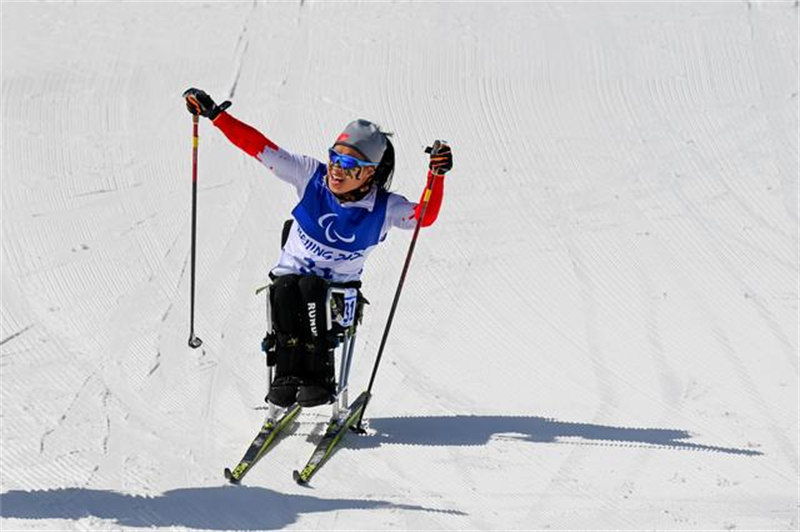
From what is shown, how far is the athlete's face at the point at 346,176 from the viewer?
276 inches

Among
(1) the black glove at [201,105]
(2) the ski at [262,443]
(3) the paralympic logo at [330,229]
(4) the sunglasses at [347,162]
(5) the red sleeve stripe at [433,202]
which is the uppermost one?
(1) the black glove at [201,105]

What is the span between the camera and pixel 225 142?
465 inches

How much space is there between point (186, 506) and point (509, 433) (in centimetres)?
197

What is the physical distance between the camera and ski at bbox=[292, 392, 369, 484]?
22.4 feet

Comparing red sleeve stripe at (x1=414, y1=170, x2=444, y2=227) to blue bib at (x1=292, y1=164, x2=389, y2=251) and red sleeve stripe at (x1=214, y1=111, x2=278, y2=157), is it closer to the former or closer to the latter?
blue bib at (x1=292, y1=164, x2=389, y2=251)

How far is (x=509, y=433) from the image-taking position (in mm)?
7539

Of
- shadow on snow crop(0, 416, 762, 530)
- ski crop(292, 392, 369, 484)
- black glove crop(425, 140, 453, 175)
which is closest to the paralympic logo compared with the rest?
black glove crop(425, 140, 453, 175)

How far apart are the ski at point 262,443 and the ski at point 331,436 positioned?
0.79ft

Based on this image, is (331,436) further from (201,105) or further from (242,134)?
(201,105)

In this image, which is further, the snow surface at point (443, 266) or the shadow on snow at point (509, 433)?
the shadow on snow at point (509, 433)

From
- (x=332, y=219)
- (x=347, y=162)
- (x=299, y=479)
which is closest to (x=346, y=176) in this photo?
(x=347, y=162)

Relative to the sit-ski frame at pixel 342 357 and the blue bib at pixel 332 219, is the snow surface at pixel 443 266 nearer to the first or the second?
the sit-ski frame at pixel 342 357

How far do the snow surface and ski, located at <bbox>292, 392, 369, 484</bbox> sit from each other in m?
0.07

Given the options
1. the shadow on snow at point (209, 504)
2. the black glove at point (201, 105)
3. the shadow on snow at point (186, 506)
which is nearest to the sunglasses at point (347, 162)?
the black glove at point (201, 105)
